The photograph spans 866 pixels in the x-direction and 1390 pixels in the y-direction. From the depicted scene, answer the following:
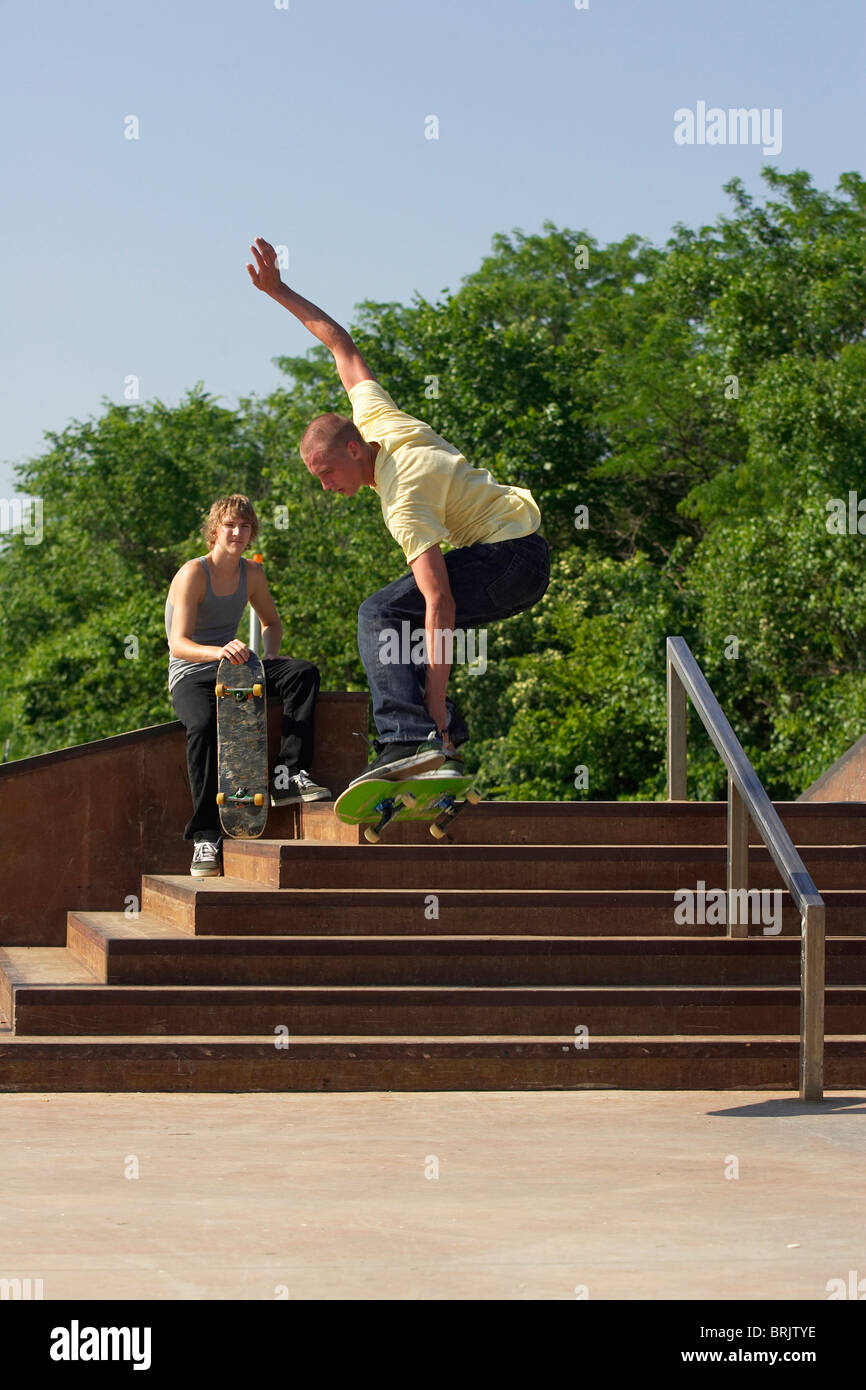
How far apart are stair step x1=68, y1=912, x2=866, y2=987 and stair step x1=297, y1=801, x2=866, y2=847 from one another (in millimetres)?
661

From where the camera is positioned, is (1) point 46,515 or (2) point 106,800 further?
(1) point 46,515

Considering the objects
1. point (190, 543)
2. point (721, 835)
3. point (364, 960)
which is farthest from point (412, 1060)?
point (190, 543)

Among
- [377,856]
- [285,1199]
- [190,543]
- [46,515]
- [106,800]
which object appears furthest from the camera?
[46,515]

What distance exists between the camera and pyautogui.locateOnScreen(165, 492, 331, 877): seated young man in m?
8.02

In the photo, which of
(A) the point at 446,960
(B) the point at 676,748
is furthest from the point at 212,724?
(B) the point at 676,748

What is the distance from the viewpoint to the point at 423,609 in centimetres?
646

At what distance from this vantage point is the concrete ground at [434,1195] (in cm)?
350

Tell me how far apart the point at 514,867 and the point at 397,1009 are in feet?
3.35

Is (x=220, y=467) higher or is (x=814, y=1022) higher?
(x=220, y=467)

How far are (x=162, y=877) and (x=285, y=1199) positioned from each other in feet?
12.7

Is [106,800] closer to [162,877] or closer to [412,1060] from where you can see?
[162,877]

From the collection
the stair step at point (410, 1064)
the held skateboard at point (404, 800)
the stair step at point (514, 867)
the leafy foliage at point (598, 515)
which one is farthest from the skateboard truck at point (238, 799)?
the leafy foliage at point (598, 515)

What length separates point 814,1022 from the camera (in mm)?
5777

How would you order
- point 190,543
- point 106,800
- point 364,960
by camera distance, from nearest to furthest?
point 364,960, point 106,800, point 190,543
